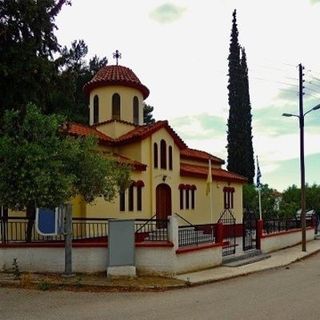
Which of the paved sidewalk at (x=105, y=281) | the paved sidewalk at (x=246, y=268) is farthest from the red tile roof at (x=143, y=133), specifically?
the paved sidewalk at (x=105, y=281)

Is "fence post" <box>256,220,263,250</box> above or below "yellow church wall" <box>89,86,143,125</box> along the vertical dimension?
below

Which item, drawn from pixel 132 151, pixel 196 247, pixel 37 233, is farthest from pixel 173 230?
pixel 132 151

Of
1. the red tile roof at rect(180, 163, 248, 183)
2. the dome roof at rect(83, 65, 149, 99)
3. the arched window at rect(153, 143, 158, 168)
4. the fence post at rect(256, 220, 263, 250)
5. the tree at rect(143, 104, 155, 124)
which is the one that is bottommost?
the fence post at rect(256, 220, 263, 250)

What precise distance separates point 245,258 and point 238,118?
2577 cm

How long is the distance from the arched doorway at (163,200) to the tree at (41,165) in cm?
1023

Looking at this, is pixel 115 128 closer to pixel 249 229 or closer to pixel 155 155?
pixel 155 155

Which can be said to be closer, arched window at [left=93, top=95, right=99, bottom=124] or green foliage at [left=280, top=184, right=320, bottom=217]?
arched window at [left=93, top=95, right=99, bottom=124]

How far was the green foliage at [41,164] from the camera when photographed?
14.4 meters

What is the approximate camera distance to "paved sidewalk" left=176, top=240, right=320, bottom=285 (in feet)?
50.5

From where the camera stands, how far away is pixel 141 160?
25641 mm

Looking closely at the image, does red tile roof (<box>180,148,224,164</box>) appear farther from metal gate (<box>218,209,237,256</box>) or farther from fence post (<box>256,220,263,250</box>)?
fence post (<box>256,220,263,250</box>)

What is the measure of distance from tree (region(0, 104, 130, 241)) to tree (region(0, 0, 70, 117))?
1958 millimetres

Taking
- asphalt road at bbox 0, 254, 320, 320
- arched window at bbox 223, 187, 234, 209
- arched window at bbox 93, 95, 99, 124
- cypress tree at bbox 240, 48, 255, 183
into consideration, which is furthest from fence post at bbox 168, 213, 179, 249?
cypress tree at bbox 240, 48, 255, 183

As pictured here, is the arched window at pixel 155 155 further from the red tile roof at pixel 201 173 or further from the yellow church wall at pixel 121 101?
the yellow church wall at pixel 121 101
